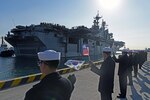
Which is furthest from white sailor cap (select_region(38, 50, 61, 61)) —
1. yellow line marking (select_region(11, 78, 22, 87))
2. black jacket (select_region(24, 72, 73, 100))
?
yellow line marking (select_region(11, 78, 22, 87))

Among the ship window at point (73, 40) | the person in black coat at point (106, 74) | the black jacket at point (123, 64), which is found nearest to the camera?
the person in black coat at point (106, 74)

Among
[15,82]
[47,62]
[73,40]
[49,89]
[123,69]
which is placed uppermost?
[73,40]

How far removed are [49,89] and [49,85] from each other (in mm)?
40

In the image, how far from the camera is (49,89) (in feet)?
8.50

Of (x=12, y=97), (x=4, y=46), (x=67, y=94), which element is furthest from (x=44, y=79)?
(x=4, y=46)

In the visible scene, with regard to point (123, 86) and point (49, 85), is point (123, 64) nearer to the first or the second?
point (123, 86)

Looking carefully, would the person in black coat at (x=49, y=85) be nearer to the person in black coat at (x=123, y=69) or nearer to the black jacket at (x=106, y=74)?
the black jacket at (x=106, y=74)

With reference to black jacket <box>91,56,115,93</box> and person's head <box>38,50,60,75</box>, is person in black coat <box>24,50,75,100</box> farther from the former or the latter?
black jacket <box>91,56,115,93</box>

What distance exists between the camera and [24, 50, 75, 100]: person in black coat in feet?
8.45

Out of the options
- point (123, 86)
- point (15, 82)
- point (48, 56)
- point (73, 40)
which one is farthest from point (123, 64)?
point (73, 40)

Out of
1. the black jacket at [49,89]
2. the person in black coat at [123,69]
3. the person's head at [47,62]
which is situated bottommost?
the person in black coat at [123,69]

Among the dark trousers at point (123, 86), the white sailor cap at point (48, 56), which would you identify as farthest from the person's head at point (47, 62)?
the dark trousers at point (123, 86)

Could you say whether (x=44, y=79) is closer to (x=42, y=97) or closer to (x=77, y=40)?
(x=42, y=97)

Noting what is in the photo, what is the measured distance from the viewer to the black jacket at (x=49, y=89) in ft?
8.43
